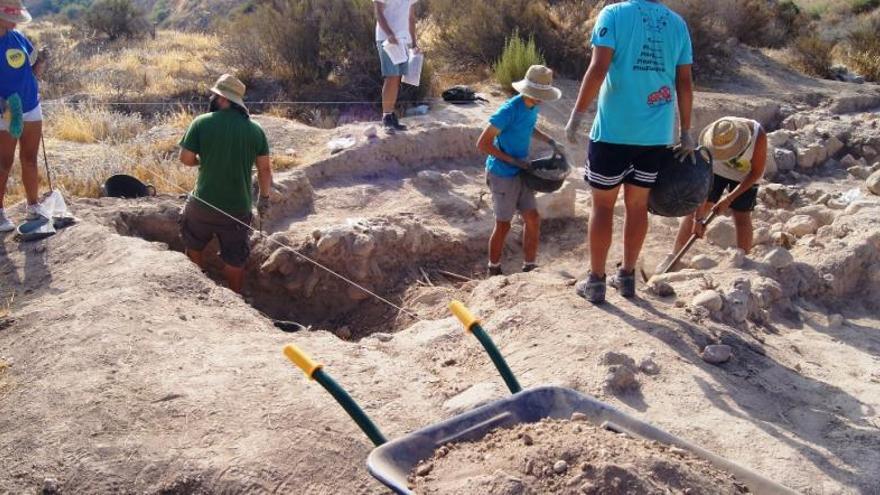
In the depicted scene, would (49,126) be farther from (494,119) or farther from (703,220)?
(703,220)

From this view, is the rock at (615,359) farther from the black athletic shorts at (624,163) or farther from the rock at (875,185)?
the rock at (875,185)

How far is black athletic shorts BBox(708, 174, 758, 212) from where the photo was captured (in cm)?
603

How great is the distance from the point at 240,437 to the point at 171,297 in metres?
1.76

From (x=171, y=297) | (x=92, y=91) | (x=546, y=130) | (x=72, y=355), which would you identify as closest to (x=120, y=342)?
(x=72, y=355)

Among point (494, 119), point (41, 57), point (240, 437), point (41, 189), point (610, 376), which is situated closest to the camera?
point (240, 437)

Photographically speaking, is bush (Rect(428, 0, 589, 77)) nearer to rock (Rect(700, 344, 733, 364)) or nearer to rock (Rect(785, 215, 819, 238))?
rock (Rect(785, 215, 819, 238))

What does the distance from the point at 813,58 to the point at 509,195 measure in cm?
1181

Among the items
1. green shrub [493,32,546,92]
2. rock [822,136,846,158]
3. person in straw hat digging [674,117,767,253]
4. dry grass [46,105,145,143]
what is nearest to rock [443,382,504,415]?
person in straw hat digging [674,117,767,253]

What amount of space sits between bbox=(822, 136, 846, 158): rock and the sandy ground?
4.02m

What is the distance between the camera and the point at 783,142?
10219 millimetres

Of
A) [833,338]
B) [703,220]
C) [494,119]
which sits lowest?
[833,338]

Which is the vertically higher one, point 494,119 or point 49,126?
point 494,119

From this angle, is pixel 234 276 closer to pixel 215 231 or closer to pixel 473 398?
pixel 215 231

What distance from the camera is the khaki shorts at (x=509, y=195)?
6148 mm
